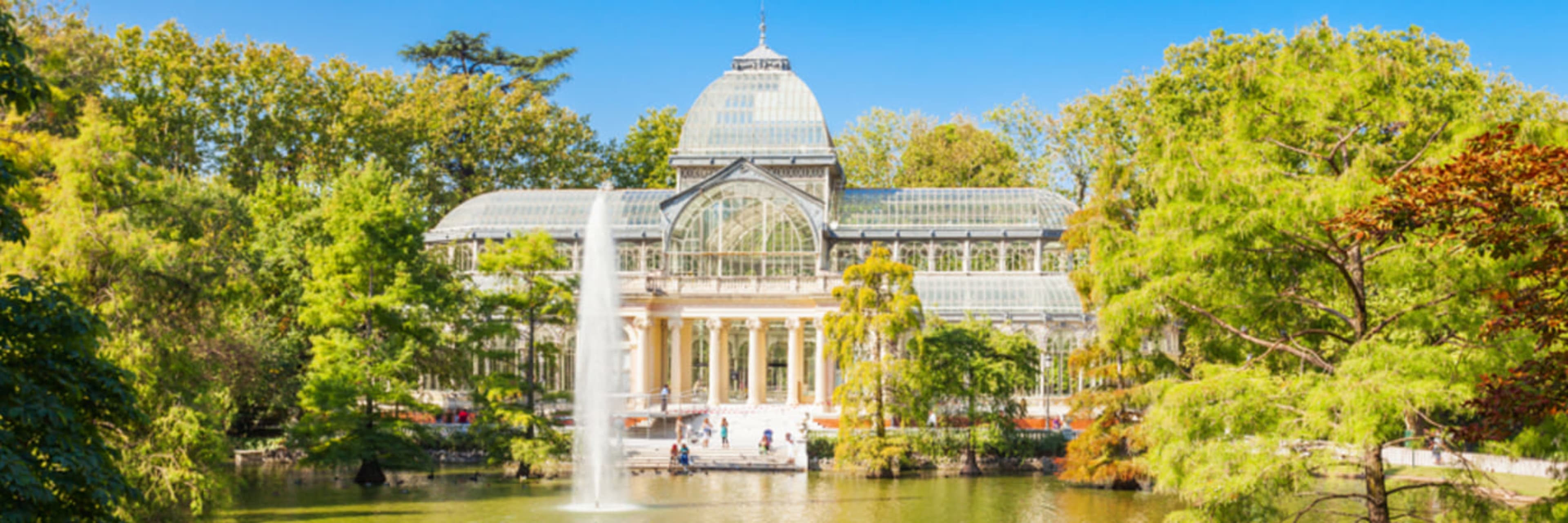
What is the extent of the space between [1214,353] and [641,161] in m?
58.8

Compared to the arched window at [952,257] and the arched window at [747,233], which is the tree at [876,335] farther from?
the arched window at [952,257]

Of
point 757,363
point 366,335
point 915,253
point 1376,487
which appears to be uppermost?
point 915,253

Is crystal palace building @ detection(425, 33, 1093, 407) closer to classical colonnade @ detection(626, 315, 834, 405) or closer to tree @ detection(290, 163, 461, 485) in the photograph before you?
classical colonnade @ detection(626, 315, 834, 405)

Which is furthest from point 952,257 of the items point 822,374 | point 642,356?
point 642,356

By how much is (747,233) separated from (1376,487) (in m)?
40.4

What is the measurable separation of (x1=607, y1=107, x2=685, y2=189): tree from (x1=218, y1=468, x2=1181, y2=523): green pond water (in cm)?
3846

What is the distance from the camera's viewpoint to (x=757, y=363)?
56.3m

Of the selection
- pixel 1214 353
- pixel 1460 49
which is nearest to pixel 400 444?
pixel 1214 353

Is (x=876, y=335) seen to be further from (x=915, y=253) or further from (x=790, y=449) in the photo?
(x=915, y=253)

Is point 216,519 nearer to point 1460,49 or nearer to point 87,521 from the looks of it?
point 87,521

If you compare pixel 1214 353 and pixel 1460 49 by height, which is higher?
pixel 1460 49

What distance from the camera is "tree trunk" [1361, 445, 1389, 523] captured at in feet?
62.1

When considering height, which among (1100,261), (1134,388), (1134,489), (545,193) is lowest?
(1134,489)

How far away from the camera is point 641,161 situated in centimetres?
8112
